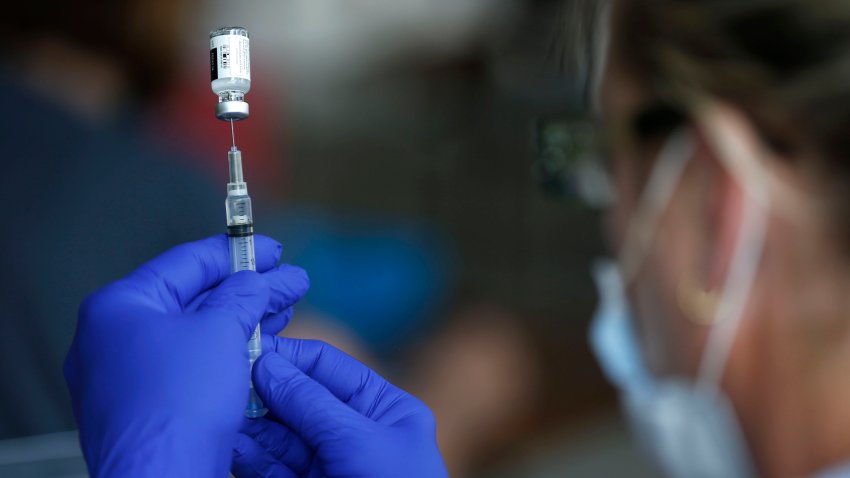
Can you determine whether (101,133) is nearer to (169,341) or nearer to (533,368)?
(169,341)

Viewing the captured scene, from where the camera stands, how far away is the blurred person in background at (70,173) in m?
1.09

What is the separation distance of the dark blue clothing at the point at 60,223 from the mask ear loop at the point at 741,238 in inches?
41.6

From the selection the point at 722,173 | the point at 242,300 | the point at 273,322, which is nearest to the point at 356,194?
the point at 273,322

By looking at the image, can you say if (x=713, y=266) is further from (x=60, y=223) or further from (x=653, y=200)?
(x=60, y=223)

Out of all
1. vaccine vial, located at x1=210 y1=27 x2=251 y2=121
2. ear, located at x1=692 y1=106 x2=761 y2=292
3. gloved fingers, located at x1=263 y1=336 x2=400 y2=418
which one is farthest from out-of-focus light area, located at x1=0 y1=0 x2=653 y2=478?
vaccine vial, located at x1=210 y1=27 x2=251 y2=121

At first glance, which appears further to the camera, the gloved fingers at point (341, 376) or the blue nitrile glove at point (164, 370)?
the gloved fingers at point (341, 376)

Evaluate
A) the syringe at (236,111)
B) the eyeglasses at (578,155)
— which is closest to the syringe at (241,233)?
the syringe at (236,111)

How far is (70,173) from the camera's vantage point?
1.10 meters

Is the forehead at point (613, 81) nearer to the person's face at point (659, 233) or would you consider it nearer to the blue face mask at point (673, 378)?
the person's face at point (659, 233)

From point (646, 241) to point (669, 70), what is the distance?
36 cm

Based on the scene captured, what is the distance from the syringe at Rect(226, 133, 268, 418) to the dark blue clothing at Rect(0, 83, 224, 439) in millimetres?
441

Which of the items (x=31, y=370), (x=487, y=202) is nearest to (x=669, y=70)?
(x=487, y=202)

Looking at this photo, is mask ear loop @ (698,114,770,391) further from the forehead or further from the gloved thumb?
the gloved thumb

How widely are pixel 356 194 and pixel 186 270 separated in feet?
1.66
